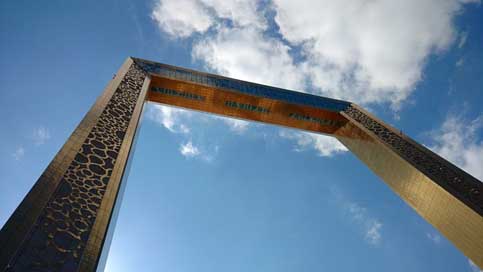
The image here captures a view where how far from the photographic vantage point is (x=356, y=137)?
7.63m

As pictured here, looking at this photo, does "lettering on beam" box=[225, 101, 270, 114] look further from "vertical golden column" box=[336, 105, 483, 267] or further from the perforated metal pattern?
the perforated metal pattern

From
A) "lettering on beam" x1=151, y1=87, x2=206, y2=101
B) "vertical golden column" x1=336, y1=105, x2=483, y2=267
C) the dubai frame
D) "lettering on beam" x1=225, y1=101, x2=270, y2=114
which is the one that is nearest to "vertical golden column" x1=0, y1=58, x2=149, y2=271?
the dubai frame

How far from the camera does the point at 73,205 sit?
2988 mm

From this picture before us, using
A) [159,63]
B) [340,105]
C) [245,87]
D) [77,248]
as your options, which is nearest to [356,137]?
[340,105]

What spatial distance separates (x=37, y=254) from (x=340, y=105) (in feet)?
23.5

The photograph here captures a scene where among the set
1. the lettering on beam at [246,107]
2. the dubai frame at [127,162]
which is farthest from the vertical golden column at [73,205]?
the lettering on beam at [246,107]

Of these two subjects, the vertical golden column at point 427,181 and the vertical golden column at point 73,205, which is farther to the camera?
the vertical golden column at point 427,181

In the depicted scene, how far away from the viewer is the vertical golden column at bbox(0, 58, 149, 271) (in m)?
2.42

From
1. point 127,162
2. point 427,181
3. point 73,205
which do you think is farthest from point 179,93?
point 427,181

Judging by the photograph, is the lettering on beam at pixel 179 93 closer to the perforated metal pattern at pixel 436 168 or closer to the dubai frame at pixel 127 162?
the dubai frame at pixel 127 162

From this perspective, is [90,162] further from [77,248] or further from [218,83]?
[218,83]

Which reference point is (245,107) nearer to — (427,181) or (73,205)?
(427,181)

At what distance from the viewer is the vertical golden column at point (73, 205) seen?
2.42m

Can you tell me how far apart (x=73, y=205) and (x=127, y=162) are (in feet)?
3.89
